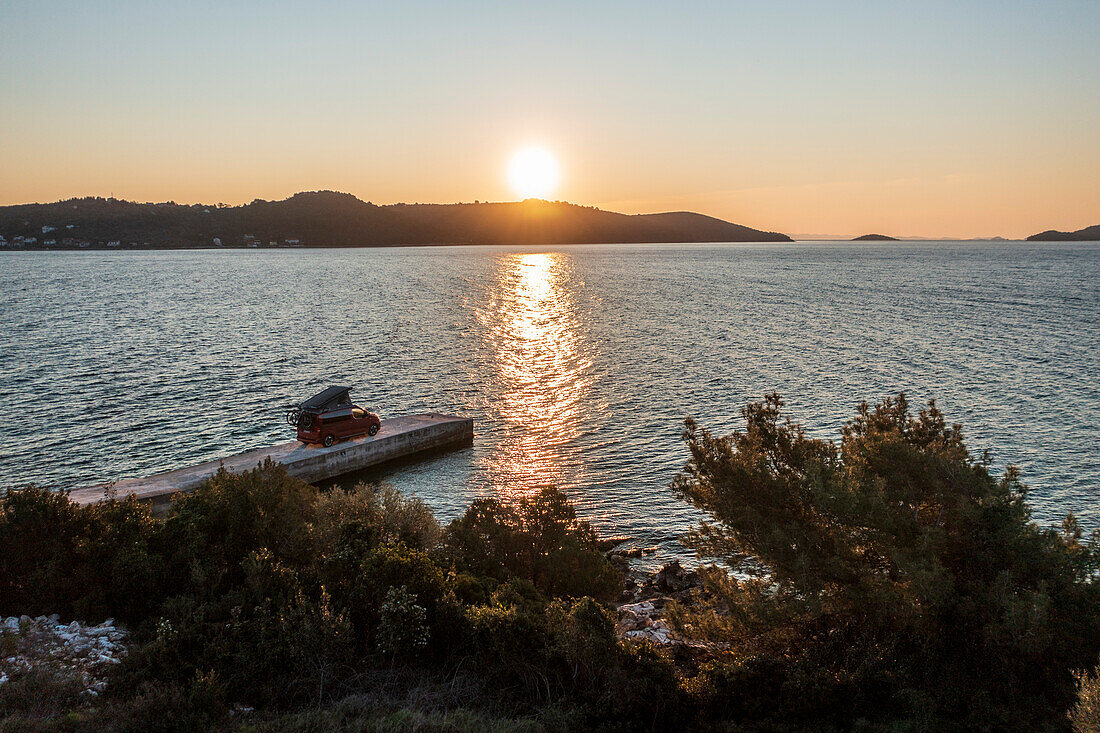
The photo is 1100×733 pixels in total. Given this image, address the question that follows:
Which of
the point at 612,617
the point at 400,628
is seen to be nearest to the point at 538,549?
the point at 612,617

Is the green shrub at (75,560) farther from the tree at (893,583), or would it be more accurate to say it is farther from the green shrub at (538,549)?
the tree at (893,583)

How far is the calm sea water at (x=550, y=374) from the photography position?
30.9 m

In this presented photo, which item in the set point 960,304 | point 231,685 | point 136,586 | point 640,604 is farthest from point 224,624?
point 960,304

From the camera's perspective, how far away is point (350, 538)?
51.6 ft

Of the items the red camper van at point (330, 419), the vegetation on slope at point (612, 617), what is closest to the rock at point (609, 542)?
the vegetation on slope at point (612, 617)

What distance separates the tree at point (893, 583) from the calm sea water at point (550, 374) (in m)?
11.2

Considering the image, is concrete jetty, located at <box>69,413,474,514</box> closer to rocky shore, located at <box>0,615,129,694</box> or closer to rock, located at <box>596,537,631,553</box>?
rocky shore, located at <box>0,615,129,694</box>

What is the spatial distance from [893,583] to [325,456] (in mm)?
24952

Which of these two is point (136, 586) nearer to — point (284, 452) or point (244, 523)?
point (244, 523)

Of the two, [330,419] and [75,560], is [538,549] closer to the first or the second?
[75,560]

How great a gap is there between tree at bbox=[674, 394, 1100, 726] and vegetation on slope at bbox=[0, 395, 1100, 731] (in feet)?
0.14

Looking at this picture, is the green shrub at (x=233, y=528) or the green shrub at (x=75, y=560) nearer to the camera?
the green shrub at (x=75, y=560)

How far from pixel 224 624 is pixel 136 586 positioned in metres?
3.01

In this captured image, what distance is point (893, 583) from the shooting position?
12695 mm
